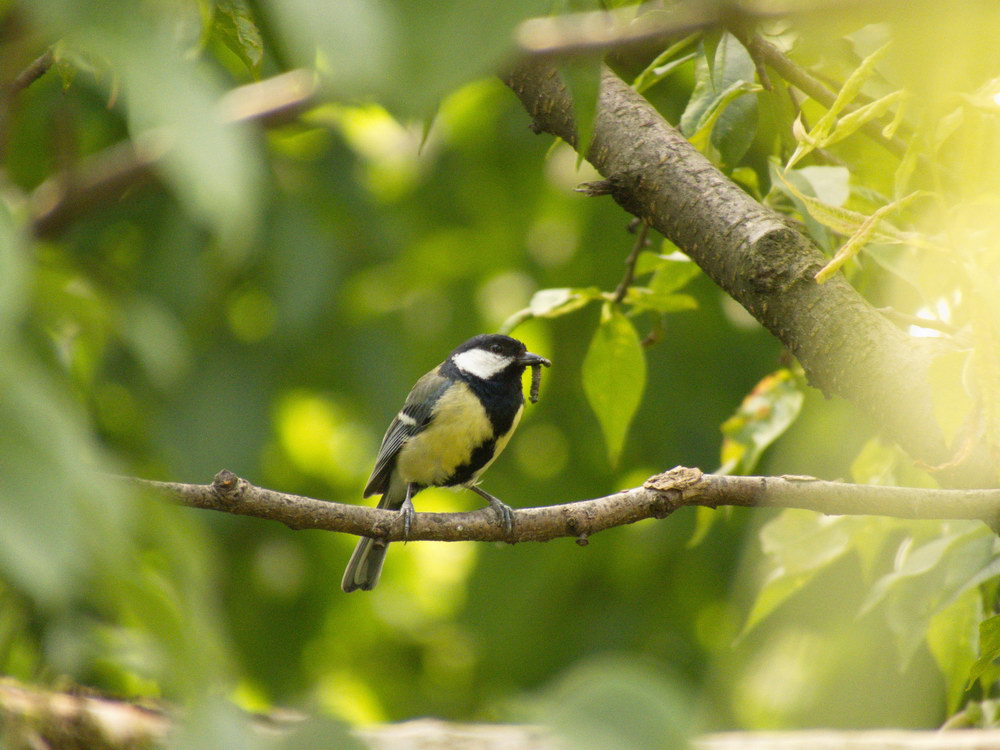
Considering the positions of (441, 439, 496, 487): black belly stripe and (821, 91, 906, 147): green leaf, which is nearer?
(821, 91, 906, 147): green leaf

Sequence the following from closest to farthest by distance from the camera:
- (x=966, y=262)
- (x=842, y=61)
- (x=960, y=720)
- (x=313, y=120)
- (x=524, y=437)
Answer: (x=966, y=262), (x=842, y=61), (x=960, y=720), (x=313, y=120), (x=524, y=437)

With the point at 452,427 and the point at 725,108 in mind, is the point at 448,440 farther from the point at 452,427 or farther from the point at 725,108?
the point at 725,108

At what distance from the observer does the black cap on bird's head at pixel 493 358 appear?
366cm

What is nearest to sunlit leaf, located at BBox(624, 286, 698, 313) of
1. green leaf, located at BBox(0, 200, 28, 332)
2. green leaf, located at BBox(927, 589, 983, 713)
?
green leaf, located at BBox(927, 589, 983, 713)

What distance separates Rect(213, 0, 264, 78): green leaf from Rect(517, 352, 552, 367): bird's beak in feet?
7.34

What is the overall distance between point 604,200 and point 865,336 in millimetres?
2854

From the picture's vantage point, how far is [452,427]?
346cm

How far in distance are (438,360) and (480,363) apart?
75 cm

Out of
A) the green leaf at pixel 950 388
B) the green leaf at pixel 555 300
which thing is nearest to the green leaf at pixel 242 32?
the green leaf at pixel 555 300

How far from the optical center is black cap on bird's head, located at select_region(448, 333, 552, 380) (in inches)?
144

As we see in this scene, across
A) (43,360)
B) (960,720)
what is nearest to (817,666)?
(960,720)

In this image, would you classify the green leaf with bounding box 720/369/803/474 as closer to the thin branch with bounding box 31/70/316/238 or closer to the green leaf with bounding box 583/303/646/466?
the green leaf with bounding box 583/303/646/466

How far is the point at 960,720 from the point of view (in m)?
2.18

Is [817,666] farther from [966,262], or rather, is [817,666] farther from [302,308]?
[966,262]
